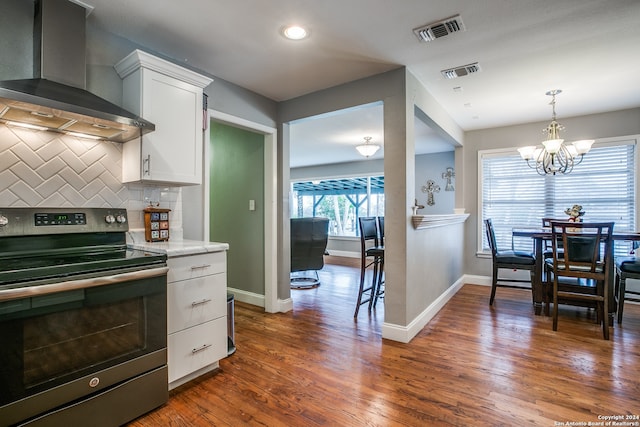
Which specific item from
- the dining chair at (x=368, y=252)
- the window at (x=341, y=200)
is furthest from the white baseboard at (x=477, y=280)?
the window at (x=341, y=200)

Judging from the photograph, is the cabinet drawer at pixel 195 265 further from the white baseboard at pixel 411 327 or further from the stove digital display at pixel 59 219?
the white baseboard at pixel 411 327

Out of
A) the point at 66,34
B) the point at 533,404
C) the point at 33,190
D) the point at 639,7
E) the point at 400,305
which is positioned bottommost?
the point at 533,404

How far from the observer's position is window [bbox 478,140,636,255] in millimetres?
4156

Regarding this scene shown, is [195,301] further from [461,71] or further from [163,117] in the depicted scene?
[461,71]

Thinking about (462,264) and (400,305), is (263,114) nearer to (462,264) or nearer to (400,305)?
(400,305)

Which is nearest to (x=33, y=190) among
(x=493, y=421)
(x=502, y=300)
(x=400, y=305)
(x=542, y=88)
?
(x=400, y=305)

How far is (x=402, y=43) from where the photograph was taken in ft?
7.88

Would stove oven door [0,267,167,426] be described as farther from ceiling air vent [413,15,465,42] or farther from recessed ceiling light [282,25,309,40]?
ceiling air vent [413,15,465,42]

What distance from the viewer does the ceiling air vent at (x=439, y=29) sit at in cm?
213

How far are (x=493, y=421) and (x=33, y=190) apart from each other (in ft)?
9.57

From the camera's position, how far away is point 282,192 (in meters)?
3.61

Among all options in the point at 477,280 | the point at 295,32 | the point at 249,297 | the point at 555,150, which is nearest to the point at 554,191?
the point at 555,150

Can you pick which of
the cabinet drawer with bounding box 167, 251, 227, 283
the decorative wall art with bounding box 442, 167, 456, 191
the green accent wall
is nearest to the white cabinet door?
the cabinet drawer with bounding box 167, 251, 227, 283

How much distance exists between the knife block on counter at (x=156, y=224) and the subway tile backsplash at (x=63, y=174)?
0.09 m
